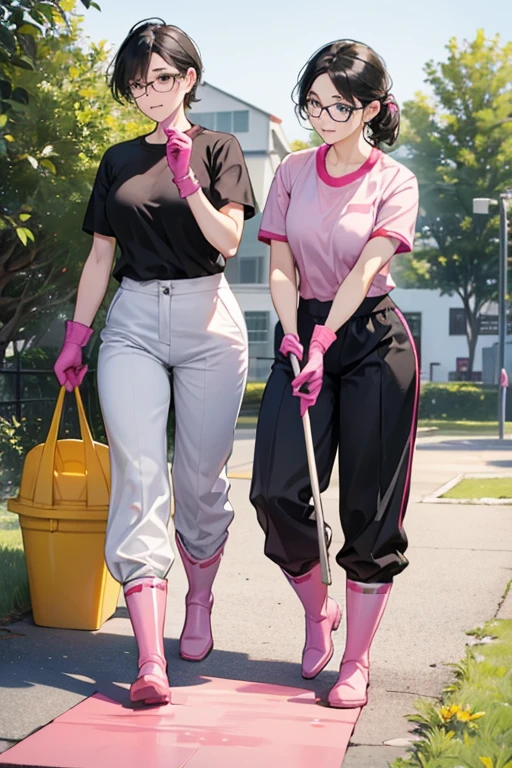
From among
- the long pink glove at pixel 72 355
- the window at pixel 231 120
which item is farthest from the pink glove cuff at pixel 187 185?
the window at pixel 231 120

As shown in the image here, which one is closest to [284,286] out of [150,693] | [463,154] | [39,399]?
[150,693]

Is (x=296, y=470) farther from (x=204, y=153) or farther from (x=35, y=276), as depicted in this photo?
(x=35, y=276)

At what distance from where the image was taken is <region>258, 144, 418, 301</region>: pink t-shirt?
149 inches

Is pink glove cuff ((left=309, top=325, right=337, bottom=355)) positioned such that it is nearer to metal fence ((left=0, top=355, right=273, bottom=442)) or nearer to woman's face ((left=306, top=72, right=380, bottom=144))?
woman's face ((left=306, top=72, right=380, bottom=144))

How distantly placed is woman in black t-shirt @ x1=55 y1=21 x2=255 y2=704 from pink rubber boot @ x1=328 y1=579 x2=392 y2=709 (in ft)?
2.00

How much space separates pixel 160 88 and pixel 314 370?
1121 millimetres

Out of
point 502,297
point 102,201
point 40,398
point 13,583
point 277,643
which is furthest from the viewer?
point 502,297

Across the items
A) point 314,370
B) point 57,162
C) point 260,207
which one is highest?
point 260,207

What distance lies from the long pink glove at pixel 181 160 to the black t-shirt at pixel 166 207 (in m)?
0.19

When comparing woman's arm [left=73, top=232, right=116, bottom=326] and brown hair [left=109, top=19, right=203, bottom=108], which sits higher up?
brown hair [left=109, top=19, right=203, bottom=108]

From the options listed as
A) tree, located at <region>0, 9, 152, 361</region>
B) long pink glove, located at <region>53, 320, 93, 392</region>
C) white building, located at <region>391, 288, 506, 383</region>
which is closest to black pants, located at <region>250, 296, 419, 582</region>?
long pink glove, located at <region>53, 320, 93, 392</region>

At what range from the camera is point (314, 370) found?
3660mm

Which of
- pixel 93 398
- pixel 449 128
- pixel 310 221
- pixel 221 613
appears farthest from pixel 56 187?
pixel 449 128

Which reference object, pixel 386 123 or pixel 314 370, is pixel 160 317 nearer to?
pixel 314 370
